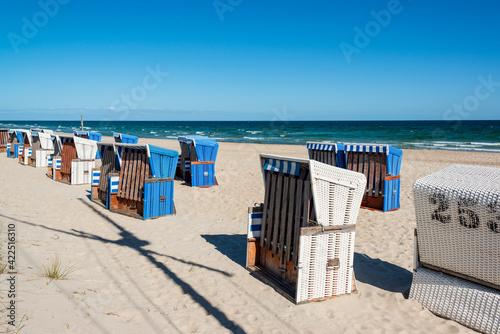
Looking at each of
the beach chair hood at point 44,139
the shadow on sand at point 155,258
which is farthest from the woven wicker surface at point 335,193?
the beach chair hood at point 44,139

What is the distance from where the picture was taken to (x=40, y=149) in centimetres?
1585

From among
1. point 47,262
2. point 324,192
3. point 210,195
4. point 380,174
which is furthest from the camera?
point 210,195

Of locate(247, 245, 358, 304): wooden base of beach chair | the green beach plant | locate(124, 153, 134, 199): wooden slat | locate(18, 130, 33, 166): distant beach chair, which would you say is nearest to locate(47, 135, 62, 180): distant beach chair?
locate(18, 130, 33, 166): distant beach chair


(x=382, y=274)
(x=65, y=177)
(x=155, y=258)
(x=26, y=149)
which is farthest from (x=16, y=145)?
(x=382, y=274)

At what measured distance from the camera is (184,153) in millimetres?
13062

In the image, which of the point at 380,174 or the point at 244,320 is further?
the point at 380,174

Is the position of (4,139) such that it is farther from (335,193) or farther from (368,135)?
(368,135)

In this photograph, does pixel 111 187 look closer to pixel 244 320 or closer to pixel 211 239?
pixel 211 239

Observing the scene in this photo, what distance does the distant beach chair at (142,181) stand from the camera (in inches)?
304

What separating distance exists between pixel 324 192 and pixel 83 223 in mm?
5283

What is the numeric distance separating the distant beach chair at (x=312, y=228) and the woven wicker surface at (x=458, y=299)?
80cm

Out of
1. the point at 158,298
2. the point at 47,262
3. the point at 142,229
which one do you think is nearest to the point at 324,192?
the point at 158,298

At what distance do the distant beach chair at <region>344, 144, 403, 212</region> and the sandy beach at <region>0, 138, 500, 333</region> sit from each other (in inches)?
19.9

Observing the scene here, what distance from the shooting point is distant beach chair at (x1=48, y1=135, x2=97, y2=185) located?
38.3 ft
